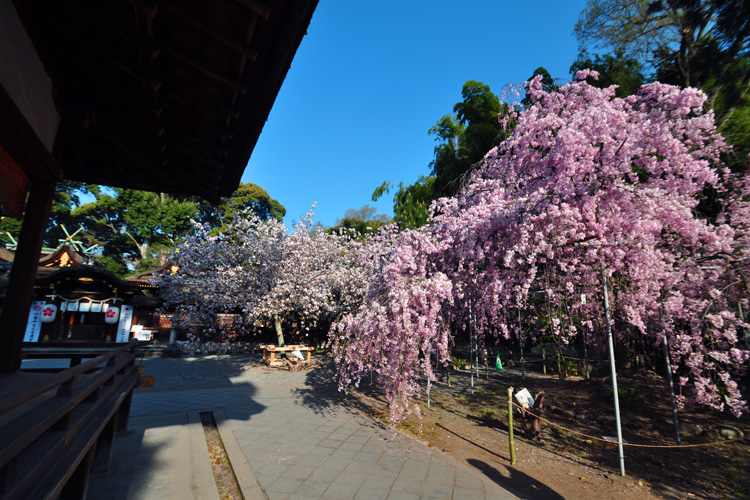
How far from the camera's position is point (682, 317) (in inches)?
212

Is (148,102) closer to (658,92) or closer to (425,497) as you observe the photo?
(425,497)

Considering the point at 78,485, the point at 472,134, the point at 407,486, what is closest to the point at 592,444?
the point at 407,486

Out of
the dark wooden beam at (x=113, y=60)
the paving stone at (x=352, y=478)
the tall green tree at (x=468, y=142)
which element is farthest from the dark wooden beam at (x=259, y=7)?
the tall green tree at (x=468, y=142)

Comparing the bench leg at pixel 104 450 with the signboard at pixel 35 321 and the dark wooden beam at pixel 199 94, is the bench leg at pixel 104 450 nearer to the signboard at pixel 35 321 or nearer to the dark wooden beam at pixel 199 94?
the dark wooden beam at pixel 199 94

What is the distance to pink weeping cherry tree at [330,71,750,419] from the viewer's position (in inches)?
197

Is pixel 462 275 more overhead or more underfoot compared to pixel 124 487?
more overhead

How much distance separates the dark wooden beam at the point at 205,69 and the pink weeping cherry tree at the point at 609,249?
393 cm

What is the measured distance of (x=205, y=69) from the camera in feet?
8.73

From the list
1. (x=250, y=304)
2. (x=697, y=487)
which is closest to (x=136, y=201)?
(x=250, y=304)

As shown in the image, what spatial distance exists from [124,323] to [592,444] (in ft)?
58.9

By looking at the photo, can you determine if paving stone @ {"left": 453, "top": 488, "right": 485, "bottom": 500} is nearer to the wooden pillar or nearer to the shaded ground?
the shaded ground

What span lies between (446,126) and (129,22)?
62.8 ft

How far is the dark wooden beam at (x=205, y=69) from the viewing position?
2602 mm

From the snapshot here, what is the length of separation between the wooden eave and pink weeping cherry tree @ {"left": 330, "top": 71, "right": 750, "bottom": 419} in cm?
364
